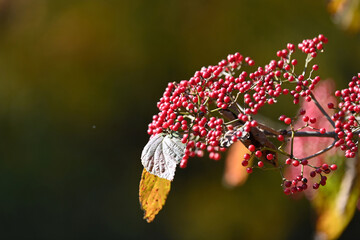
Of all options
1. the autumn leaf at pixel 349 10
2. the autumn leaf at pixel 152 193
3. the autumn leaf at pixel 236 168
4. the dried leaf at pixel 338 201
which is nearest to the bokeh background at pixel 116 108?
the autumn leaf at pixel 236 168

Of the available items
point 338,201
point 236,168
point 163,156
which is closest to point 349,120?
point 163,156

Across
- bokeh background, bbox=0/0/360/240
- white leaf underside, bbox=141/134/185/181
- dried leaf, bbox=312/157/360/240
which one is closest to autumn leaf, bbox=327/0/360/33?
dried leaf, bbox=312/157/360/240

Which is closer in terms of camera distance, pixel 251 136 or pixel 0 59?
pixel 251 136

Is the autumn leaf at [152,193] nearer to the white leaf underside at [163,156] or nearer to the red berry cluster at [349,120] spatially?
the white leaf underside at [163,156]

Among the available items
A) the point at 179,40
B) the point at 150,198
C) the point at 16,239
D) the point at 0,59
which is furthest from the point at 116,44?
the point at 150,198

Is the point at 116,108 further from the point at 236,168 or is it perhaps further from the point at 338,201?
the point at 338,201

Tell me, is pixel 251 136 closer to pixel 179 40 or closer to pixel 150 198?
pixel 150 198

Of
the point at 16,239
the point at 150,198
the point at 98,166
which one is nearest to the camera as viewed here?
the point at 150,198
